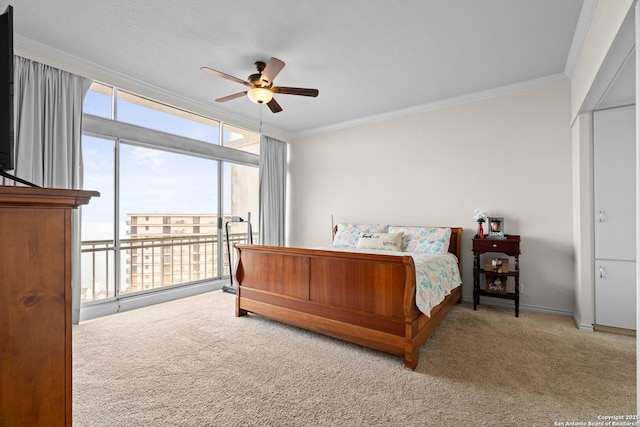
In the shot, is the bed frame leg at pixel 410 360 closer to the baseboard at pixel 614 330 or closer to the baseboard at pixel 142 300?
the baseboard at pixel 614 330

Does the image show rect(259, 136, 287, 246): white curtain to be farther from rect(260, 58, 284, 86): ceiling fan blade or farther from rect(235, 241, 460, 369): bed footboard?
→ rect(260, 58, 284, 86): ceiling fan blade

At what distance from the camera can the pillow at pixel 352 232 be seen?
4373 mm

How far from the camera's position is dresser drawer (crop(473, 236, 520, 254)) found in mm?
3275

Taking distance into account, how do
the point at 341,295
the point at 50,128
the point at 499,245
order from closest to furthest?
1. the point at 341,295
2. the point at 50,128
3. the point at 499,245

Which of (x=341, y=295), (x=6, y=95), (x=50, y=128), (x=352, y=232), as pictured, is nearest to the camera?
(x=6, y=95)

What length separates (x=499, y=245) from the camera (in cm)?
336

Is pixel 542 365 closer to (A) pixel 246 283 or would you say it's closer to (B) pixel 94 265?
(A) pixel 246 283

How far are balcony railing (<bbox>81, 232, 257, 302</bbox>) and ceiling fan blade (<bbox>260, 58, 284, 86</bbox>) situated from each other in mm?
2641

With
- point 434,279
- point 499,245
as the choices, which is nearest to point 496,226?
point 499,245

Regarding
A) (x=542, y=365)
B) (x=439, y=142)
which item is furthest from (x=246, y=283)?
(x=439, y=142)

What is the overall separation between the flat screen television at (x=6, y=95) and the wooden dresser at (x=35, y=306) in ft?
0.95

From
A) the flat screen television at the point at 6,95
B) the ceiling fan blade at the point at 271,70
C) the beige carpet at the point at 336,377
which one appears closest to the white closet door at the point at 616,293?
the beige carpet at the point at 336,377

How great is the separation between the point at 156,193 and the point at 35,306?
11.8ft

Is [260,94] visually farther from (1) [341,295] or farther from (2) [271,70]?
(1) [341,295]
